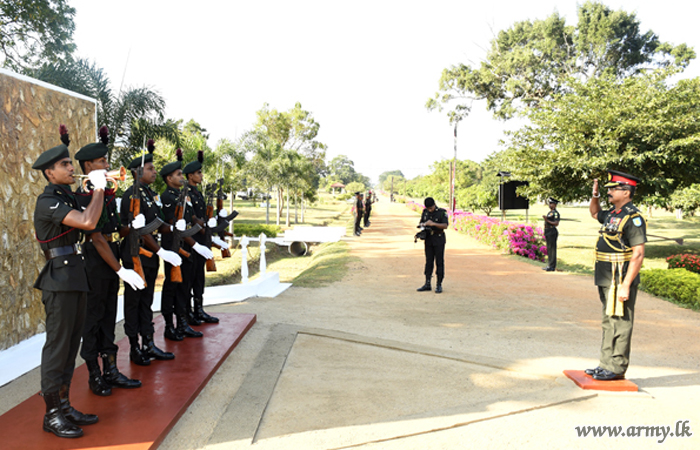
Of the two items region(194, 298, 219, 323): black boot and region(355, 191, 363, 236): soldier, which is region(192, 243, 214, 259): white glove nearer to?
region(194, 298, 219, 323): black boot

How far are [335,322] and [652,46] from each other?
30811 millimetres

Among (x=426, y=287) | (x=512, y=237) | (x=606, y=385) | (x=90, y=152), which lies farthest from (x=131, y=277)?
(x=512, y=237)

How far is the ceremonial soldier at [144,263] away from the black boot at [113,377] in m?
→ 0.43

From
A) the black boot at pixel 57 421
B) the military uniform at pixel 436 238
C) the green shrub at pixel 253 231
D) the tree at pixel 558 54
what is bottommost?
the black boot at pixel 57 421

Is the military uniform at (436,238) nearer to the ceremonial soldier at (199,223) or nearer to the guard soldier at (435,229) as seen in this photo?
the guard soldier at (435,229)

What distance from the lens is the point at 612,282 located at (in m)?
4.21

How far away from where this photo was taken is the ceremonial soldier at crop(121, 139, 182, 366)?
13.3 ft

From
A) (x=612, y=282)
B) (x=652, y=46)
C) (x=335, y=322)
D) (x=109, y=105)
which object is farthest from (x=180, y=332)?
(x=652, y=46)

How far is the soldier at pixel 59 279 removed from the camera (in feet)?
9.88

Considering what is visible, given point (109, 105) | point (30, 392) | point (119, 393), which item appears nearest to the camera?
point (119, 393)

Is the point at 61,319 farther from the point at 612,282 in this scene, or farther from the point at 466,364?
the point at 612,282

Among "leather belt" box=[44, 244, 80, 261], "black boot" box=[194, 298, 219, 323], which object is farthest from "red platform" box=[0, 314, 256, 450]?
"leather belt" box=[44, 244, 80, 261]

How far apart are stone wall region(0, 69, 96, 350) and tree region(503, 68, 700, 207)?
13584 millimetres

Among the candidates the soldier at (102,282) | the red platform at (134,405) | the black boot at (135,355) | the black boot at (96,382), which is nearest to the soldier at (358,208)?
the red platform at (134,405)
